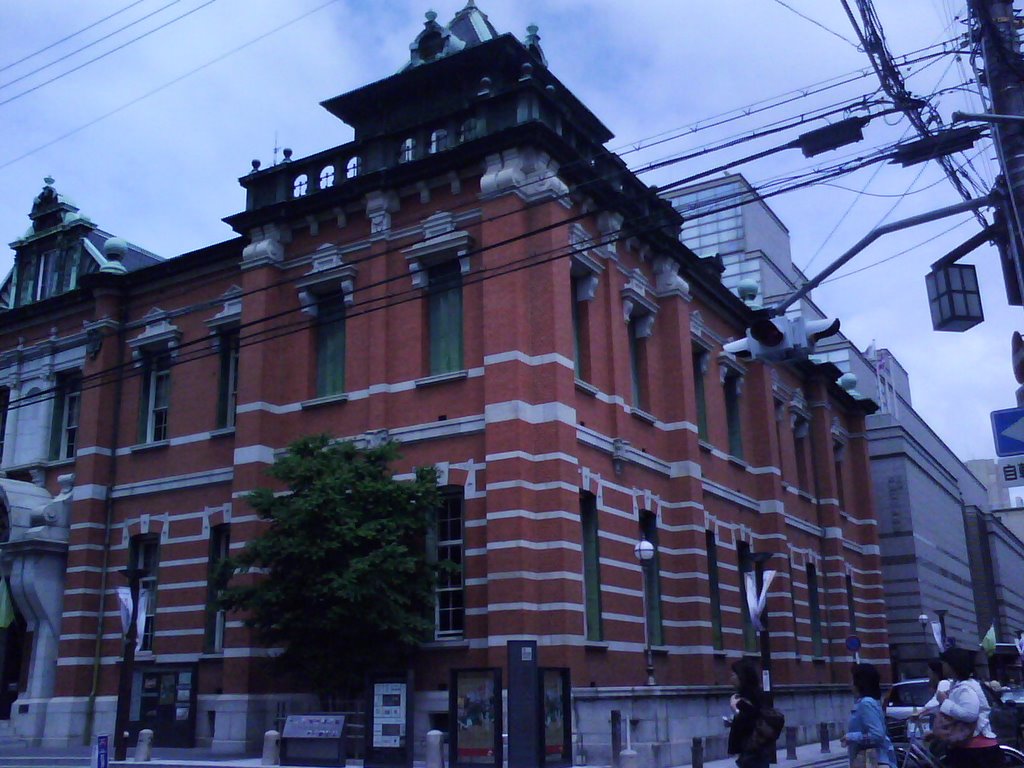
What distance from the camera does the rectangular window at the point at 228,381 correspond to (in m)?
27.0

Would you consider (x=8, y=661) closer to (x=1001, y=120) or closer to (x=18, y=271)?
(x=18, y=271)

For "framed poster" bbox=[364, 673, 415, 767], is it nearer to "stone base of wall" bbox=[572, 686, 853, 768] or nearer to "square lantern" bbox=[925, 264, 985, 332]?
"stone base of wall" bbox=[572, 686, 853, 768]

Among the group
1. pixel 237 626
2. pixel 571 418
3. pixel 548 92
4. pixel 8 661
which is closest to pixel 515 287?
pixel 571 418

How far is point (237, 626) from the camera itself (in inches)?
945

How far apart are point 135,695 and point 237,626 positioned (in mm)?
3601

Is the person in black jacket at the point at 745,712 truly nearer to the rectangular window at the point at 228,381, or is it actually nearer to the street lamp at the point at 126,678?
the street lamp at the point at 126,678

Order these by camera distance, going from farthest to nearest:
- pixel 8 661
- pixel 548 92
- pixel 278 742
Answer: pixel 8 661
pixel 548 92
pixel 278 742

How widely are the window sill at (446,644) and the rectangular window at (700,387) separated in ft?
35.2

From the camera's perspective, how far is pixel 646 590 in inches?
993

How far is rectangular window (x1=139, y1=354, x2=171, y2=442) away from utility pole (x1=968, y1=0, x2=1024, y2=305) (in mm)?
21727

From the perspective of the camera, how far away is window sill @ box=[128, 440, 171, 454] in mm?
27734

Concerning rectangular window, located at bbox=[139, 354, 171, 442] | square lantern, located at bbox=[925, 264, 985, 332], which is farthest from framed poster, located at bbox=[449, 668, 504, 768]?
rectangular window, located at bbox=[139, 354, 171, 442]

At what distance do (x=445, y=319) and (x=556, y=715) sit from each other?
908 centimetres

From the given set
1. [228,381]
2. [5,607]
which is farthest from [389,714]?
[5,607]
